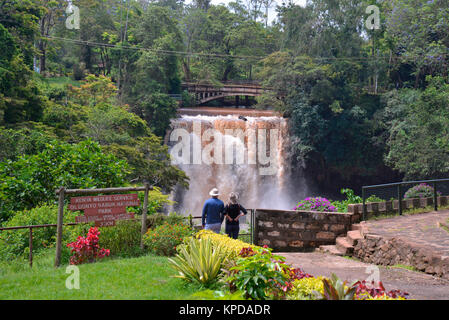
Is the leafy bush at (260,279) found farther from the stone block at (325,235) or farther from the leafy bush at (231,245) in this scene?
the stone block at (325,235)

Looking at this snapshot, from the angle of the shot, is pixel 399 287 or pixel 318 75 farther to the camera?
pixel 318 75

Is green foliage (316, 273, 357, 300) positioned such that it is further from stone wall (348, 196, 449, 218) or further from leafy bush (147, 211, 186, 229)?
stone wall (348, 196, 449, 218)

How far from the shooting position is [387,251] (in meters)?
8.67

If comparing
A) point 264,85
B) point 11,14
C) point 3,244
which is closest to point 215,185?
point 264,85

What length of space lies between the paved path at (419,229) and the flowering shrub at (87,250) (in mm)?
5920

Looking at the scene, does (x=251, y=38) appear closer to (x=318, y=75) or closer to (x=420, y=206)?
(x=318, y=75)

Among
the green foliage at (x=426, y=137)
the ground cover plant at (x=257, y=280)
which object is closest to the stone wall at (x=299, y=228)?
the ground cover plant at (x=257, y=280)

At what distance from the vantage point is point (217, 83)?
114 feet

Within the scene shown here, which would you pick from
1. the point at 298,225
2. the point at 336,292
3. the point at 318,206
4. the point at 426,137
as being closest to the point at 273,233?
the point at 298,225

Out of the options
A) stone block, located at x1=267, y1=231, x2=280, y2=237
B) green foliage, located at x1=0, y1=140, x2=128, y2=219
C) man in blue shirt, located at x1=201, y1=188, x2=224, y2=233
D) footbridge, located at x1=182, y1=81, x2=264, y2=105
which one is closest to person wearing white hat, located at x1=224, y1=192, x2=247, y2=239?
man in blue shirt, located at x1=201, y1=188, x2=224, y2=233

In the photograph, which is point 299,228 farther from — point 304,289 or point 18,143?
point 18,143

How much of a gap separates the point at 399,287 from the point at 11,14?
23947 millimetres

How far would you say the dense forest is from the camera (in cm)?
1602

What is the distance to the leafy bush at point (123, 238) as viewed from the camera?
8.02 m
